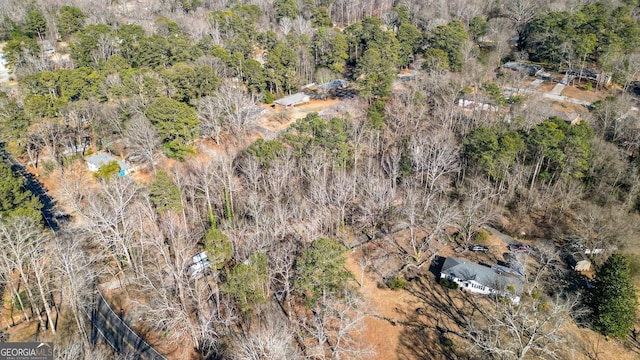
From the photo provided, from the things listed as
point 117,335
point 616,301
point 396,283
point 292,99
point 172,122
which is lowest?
point 117,335

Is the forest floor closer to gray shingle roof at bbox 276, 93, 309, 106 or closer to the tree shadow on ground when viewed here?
gray shingle roof at bbox 276, 93, 309, 106

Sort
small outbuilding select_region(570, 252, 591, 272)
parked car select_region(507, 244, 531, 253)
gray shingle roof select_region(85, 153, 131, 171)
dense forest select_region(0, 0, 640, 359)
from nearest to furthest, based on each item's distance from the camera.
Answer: dense forest select_region(0, 0, 640, 359), small outbuilding select_region(570, 252, 591, 272), parked car select_region(507, 244, 531, 253), gray shingle roof select_region(85, 153, 131, 171)

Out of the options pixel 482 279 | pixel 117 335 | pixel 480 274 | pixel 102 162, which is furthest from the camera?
pixel 102 162

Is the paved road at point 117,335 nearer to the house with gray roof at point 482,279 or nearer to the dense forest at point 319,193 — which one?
the dense forest at point 319,193

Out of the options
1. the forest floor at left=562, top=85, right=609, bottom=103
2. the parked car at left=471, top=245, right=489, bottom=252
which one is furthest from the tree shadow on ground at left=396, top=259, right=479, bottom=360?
the forest floor at left=562, top=85, right=609, bottom=103

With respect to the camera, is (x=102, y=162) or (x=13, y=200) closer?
(x=13, y=200)

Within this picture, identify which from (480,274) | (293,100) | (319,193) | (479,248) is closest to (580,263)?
(479,248)

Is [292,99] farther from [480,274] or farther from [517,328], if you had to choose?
[517,328]

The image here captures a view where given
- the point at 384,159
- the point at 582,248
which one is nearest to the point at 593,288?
the point at 582,248
